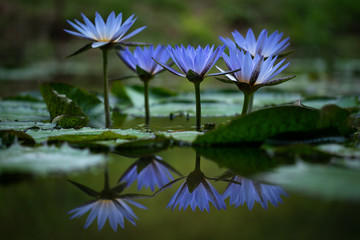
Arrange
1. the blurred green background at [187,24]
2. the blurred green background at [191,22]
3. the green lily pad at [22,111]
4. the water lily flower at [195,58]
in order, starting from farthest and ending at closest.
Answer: the blurred green background at [191,22]
the blurred green background at [187,24]
the green lily pad at [22,111]
the water lily flower at [195,58]

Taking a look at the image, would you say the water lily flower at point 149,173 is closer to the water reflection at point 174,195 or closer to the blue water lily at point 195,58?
the water reflection at point 174,195

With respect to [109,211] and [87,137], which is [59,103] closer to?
[87,137]

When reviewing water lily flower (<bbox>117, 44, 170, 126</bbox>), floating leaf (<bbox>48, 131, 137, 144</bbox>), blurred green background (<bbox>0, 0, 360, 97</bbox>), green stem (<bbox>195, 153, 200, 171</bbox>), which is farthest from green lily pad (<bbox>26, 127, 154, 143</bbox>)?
blurred green background (<bbox>0, 0, 360, 97</bbox>)

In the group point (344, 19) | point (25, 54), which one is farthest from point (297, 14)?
point (25, 54)

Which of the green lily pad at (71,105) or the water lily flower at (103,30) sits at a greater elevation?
the water lily flower at (103,30)

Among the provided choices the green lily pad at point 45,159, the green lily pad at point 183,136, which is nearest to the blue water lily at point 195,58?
the green lily pad at point 183,136

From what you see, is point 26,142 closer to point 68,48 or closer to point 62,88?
point 62,88

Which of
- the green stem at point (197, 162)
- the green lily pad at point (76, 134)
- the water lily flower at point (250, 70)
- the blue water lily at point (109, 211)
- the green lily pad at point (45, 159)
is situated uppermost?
the water lily flower at point (250, 70)

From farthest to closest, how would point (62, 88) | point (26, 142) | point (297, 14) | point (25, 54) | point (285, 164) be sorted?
point (297, 14) < point (25, 54) < point (62, 88) < point (26, 142) < point (285, 164)
